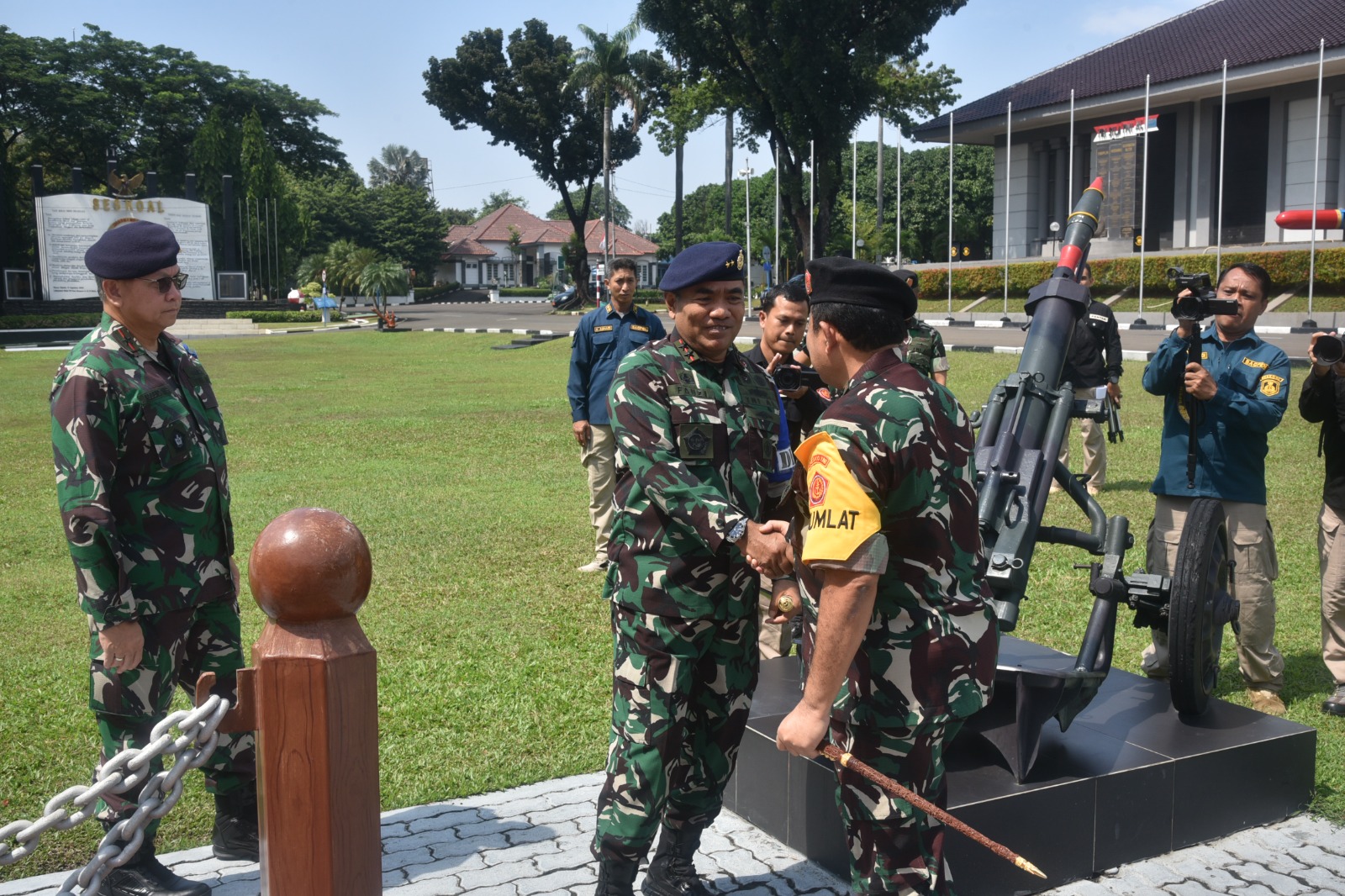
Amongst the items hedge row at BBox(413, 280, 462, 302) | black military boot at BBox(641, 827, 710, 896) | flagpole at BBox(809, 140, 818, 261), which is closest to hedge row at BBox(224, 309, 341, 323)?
hedge row at BBox(413, 280, 462, 302)

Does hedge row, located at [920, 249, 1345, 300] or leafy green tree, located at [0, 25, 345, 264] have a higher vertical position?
leafy green tree, located at [0, 25, 345, 264]

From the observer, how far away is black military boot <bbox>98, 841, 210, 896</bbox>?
3.61 m

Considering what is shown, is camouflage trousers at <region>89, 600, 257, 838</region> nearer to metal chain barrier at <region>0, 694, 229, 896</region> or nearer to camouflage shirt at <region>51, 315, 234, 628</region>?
camouflage shirt at <region>51, 315, 234, 628</region>

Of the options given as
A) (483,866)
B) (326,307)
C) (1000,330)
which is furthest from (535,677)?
(326,307)

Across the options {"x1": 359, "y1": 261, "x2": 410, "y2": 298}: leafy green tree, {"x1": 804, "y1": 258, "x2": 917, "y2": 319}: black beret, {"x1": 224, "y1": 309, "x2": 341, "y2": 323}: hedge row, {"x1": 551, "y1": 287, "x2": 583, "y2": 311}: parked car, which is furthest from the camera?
{"x1": 551, "y1": 287, "x2": 583, "y2": 311}: parked car

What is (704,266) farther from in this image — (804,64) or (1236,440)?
(804,64)

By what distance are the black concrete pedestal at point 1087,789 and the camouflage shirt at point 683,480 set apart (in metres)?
0.85

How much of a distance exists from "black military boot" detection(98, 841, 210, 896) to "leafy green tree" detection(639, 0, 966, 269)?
37.8 meters

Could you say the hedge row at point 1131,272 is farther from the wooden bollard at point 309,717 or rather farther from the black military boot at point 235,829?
the wooden bollard at point 309,717

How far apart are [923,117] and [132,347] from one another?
139 ft

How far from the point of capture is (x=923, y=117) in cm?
4291

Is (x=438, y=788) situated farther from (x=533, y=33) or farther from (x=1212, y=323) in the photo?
(x=533, y=33)

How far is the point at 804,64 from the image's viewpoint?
38.6 meters

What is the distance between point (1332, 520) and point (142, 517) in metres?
4.95
